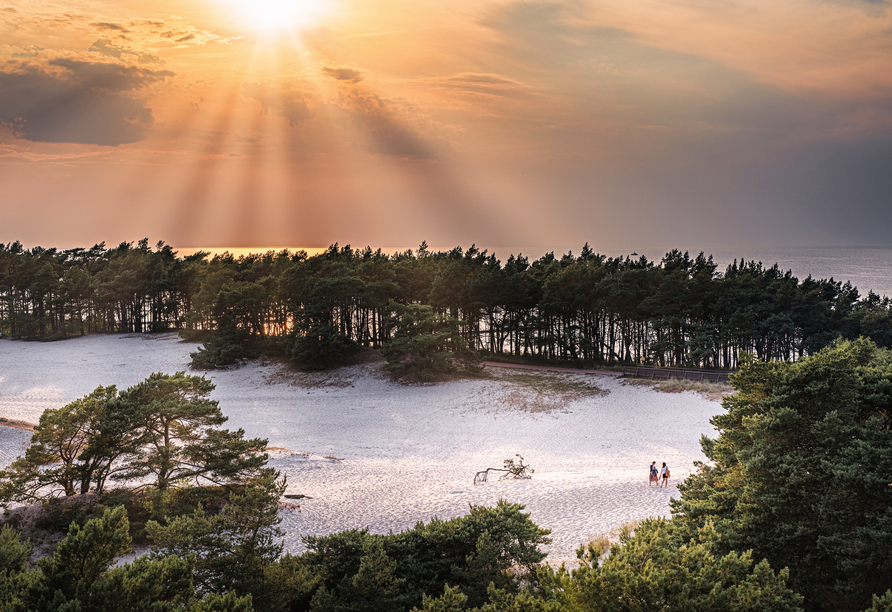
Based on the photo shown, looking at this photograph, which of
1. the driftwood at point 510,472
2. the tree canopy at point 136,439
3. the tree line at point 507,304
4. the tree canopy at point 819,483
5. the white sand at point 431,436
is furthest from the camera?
the tree line at point 507,304

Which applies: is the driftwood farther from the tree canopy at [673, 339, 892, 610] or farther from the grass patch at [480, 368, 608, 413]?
the tree canopy at [673, 339, 892, 610]

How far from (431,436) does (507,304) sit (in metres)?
20.1

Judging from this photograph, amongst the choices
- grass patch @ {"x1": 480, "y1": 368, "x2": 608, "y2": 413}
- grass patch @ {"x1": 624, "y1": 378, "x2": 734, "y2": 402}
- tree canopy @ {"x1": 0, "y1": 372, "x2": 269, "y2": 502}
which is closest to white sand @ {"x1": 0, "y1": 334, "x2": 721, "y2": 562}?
grass patch @ {"x1": 480, "y1": 368, "x2": 608, "y2": 413}

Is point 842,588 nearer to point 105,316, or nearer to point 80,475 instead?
point 80,475

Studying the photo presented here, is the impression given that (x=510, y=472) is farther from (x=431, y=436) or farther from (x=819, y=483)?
(x=819, y=483)

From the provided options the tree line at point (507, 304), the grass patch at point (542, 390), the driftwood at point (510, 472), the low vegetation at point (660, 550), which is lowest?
the driftwood at point (510, 472)

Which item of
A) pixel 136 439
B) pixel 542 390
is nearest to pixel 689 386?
pixel 542 390

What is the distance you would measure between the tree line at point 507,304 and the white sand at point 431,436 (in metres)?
4.82

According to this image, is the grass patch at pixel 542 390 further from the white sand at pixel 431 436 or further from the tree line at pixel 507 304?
the tree line at pixel 507 304

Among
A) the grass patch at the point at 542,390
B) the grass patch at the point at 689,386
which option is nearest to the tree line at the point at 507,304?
the grass patch at the point at 689,386

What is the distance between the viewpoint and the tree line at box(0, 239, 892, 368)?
1586 inches

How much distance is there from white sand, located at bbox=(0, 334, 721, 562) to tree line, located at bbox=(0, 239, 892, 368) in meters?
4.82

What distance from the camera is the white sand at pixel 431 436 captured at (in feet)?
60.8

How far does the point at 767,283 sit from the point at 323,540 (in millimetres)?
44540
